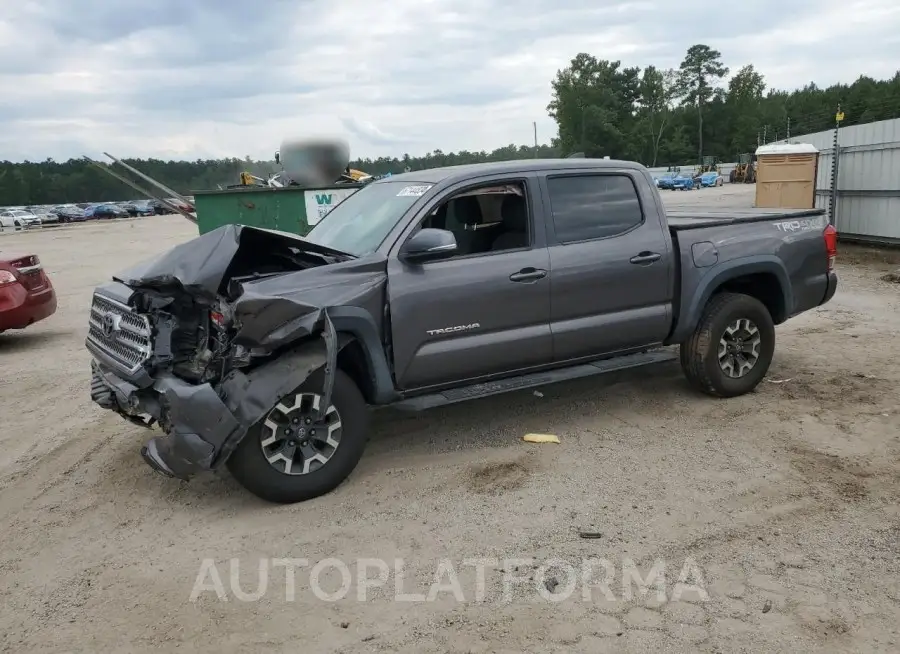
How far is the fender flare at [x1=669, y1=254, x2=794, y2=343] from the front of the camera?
5.49 m

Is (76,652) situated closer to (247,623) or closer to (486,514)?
(247,623)

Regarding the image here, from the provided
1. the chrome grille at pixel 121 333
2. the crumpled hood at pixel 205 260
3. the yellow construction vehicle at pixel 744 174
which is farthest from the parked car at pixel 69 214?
the crumpled hood at pixel 205 260

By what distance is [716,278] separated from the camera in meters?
5.55

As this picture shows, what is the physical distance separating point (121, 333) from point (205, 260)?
0.82 metres

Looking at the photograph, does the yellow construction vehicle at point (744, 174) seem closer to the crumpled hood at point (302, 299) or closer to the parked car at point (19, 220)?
the parked car at point (19, 220)

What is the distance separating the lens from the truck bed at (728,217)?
221 inches

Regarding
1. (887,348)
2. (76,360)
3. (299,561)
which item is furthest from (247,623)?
(887,348)

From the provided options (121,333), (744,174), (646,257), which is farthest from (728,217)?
(744,174)

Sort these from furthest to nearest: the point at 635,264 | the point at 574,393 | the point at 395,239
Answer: the point at 574,393 → the point at 635,264 → the point at 395,239

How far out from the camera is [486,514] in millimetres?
4023

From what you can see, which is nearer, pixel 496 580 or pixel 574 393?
pixel 496 580

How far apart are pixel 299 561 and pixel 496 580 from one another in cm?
103

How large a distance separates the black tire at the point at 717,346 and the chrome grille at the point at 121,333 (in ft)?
13.0

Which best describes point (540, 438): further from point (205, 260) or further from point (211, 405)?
point (205, 260)
